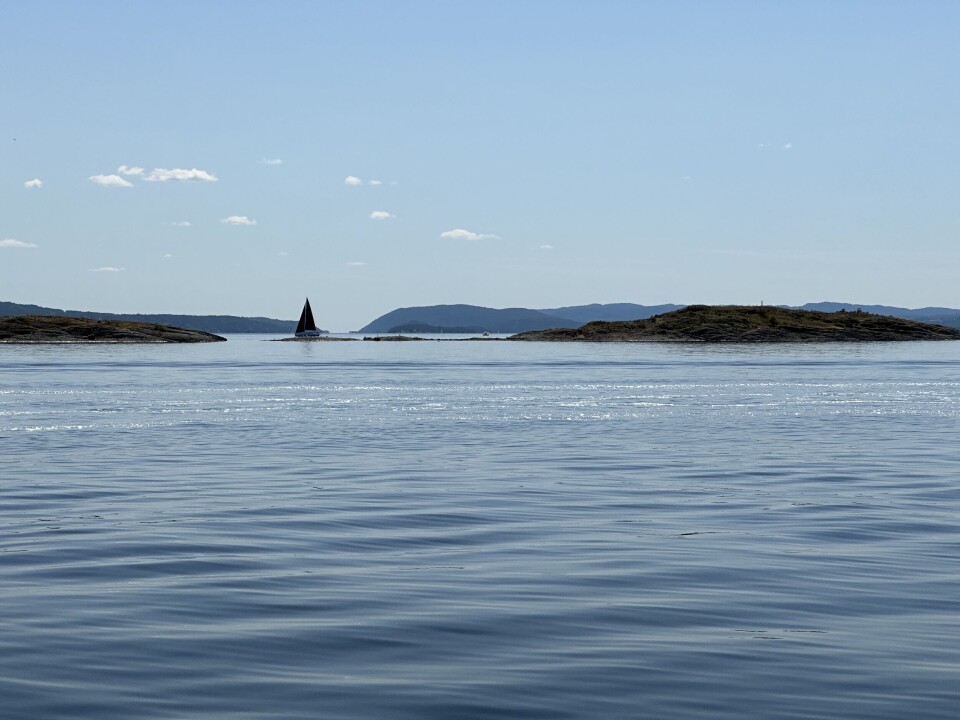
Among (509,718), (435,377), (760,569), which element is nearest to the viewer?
(509,718)

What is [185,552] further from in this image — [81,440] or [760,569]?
[81,440]

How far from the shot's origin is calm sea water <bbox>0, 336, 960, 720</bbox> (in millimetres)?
10586

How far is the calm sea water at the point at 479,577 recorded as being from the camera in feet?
34.7

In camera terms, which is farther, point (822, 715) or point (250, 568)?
point (250, 568)

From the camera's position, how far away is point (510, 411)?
54781mm

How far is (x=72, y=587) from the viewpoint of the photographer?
49.8 feet

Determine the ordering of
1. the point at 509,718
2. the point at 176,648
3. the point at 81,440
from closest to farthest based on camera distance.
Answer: the point at 509,718 < the point at 176,648 < the point at 81,440

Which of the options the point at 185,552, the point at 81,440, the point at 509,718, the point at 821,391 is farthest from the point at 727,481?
the point at 821,391

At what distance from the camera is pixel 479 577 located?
15.9 m

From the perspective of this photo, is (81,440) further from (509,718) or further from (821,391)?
(821,391)

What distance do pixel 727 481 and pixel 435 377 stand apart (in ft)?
233

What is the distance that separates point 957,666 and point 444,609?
5.76 meters

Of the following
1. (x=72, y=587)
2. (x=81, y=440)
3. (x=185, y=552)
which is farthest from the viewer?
(x=81, y=440)

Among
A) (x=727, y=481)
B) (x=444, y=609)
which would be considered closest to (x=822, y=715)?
(x=444, y=609)
